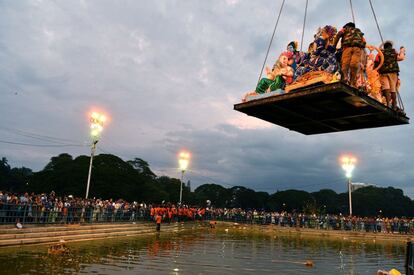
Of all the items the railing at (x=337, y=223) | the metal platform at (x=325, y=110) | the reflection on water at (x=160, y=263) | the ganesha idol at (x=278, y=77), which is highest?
the ganesha idol at (x=278, y=77)

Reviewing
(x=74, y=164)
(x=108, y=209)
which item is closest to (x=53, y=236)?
(x=108, y=209)

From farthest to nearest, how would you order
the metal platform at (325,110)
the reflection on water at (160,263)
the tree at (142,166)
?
the tree at (142,166)
the reflection on water at (160,263)
the metal platform at (325,110)

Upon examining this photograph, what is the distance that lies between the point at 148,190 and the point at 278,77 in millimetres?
72856

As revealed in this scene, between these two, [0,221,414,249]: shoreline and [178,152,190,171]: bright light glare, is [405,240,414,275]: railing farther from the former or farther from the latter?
[178,152,190,171]: bright light glare

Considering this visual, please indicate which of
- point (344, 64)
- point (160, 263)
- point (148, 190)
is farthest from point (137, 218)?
point (148, 190)

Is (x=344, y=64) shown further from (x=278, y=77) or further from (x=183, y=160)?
(x=183, y=160)

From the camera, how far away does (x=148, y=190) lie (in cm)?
7812

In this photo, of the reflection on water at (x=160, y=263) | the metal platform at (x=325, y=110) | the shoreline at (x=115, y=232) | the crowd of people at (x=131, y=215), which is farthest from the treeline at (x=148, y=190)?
the metal platform at (x=325, y=110)

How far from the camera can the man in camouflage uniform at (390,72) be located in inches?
308

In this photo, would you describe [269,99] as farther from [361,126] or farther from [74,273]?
[74,273]

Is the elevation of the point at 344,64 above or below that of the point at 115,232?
above

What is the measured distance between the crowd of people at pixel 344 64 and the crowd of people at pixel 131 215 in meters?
15.5

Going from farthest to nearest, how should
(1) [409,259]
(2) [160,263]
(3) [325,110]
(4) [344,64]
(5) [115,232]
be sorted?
(5) [115,232] < (2) [160,263] < (1) [409,259] < (3) [325,110] < (4) [344,64]

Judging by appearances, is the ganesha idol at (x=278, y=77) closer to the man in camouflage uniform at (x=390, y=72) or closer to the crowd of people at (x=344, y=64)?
the crowd of people at (x=344, y=64)
